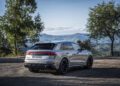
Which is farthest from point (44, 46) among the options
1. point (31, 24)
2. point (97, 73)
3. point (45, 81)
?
point (31, 24)

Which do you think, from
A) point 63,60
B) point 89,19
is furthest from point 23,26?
point 63,60

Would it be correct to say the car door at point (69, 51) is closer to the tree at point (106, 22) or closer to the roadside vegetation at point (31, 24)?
the roadside vegetation at point (31, 24)

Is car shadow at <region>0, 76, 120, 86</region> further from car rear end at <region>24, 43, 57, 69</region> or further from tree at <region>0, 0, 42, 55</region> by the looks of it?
tree at <region>0, 0, 42, 55</region>

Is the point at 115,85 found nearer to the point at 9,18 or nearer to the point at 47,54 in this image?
the point at 47,54

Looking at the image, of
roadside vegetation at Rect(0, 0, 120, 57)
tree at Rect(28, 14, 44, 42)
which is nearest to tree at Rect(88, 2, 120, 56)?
roadside vegetation at Rect(0, 0, 120, 57)

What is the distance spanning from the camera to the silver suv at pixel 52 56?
693 inches

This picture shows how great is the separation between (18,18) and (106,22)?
13.6m

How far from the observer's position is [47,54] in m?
17.7

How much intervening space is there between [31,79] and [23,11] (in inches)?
1318

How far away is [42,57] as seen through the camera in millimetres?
17734

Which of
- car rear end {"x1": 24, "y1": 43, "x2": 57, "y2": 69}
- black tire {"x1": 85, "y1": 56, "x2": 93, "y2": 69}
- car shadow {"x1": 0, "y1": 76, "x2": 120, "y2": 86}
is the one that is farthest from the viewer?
black tire {"x1": 85, "y1": 56, "x2": 93, "y2": 69}

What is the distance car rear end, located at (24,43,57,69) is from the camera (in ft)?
57.6

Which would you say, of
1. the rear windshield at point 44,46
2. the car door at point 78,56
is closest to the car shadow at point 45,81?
the rear windshield at point 44,46

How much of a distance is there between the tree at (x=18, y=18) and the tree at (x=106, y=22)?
10.2 meters
